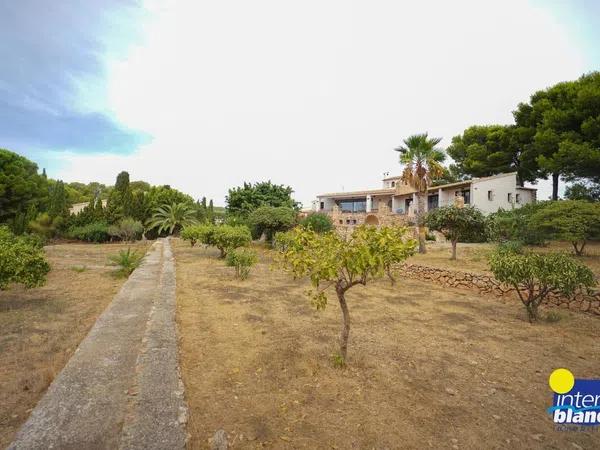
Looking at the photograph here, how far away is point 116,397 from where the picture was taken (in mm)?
3254

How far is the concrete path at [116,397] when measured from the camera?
2602 mm

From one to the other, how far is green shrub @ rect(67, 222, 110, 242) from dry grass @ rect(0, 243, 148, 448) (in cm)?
2004

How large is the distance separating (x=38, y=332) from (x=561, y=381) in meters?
7.89

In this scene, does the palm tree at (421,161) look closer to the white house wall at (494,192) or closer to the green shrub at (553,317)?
the white house wall at (494,192)

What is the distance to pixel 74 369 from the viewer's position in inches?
149

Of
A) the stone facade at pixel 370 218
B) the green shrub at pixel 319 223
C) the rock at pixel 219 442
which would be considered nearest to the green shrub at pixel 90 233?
the green shrub at pixel 319 223

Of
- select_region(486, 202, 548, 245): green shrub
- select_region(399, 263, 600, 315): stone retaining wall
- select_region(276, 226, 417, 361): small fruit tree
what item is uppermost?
select_region(486, 202, 548, 245): green shrub

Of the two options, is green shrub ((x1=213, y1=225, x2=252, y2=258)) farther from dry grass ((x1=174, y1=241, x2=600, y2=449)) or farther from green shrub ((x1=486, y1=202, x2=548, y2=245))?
green shrub ((x1=486, y1=202, x2=548, y2=245))

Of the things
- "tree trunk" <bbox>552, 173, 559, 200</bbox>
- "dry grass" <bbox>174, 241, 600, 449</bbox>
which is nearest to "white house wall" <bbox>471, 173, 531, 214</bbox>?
"tree trunk" <bbox>552, 173, 559, 200</bbox>

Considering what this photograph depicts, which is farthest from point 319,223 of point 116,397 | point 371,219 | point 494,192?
point 116,397

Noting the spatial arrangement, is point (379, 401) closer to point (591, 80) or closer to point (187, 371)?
point (187, 371)

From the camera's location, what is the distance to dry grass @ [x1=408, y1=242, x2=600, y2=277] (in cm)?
1259

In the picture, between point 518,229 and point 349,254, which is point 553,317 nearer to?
point 349,254

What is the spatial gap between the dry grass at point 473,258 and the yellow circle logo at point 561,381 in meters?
7.93
